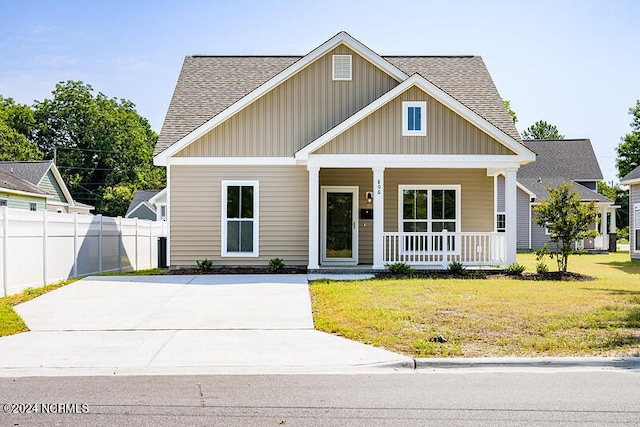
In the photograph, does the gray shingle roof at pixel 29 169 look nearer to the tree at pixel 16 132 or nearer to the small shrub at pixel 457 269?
the tree at pixel 16 132

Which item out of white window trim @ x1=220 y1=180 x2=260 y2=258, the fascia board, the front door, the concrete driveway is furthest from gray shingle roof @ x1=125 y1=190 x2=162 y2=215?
the concrete driveway

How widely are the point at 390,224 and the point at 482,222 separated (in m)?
2.77

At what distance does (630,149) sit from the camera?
52.3 metres

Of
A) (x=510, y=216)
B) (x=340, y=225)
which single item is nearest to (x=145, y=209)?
(x=340, y=225)

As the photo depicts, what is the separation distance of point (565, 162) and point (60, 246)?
33384 mm

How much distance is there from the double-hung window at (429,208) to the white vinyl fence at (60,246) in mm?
9048

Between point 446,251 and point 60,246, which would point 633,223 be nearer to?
point 446,251

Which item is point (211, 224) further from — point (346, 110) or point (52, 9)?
point (52, 9)

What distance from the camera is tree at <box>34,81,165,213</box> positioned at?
6406 centimetres

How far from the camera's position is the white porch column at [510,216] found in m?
16.8

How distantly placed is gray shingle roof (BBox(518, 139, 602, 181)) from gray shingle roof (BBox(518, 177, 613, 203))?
28.9 inches

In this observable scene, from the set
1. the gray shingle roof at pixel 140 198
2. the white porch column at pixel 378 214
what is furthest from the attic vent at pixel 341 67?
the gray shingle roof at pixel 140 198

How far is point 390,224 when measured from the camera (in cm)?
1891

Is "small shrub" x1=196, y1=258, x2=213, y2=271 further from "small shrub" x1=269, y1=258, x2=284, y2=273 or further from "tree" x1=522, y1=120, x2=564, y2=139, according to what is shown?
"tree" x1=522, y1=120, x2=564, y2=139
